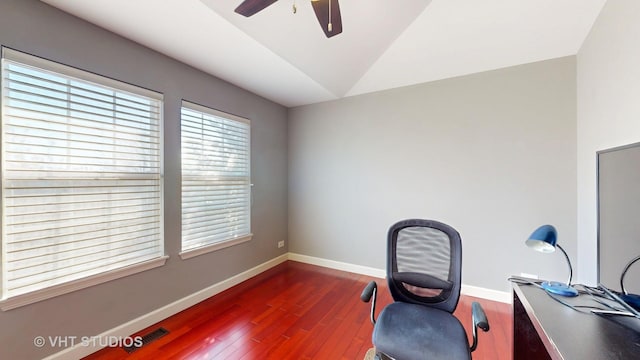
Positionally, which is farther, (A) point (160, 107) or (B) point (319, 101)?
(B) point (319, 101)

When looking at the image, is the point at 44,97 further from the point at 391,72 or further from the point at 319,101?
the point at 391,72

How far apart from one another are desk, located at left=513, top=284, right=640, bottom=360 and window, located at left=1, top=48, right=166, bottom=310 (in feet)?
9.21

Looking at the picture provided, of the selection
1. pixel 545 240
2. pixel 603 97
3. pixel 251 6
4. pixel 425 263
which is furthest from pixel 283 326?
pixel 603 97

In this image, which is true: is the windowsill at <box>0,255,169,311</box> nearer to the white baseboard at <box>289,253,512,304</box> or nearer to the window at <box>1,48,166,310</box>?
the window at <box>1,48,166,310</box>

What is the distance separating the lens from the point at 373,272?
11.0 feet

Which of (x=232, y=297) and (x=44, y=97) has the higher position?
(x=44, y=97)

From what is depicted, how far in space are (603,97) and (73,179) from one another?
4.03 metres

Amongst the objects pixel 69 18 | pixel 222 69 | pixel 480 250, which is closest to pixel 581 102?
pixel 480 250

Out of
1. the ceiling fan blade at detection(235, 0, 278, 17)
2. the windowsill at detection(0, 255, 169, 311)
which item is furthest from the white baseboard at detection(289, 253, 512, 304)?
the ceiling fan blade at detection(235, 0, 278, 17)

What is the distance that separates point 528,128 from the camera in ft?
8.45

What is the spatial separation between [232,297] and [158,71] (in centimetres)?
248

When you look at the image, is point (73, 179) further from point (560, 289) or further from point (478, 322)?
point (560, 289)

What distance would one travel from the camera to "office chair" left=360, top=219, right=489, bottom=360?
1305 mm

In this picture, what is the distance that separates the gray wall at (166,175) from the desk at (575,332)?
283 centimetres
